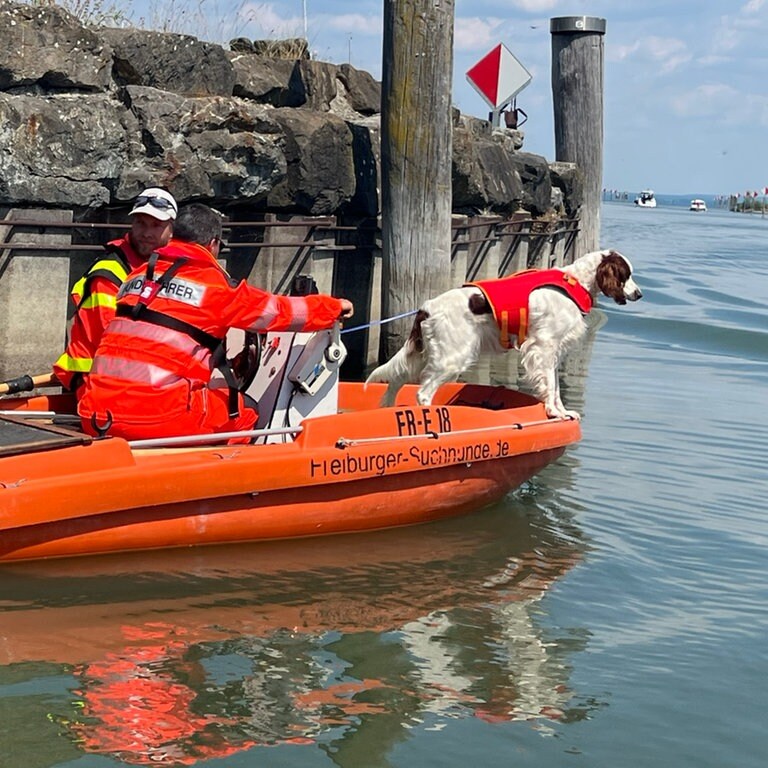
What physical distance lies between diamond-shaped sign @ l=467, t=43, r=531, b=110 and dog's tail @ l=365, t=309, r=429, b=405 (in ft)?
29.0

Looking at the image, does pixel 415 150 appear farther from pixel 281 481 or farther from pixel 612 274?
pixel 281 481

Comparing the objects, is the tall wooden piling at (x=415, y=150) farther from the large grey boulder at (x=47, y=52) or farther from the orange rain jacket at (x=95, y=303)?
the orange rain jacket at (x=95, y=303)

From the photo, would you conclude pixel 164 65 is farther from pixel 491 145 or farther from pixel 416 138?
pixel 491 145

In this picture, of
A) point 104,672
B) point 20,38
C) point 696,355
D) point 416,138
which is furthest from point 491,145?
point 104,672

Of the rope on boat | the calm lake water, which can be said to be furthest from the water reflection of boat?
the rope on boat

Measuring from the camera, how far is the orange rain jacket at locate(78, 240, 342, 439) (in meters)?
6.77

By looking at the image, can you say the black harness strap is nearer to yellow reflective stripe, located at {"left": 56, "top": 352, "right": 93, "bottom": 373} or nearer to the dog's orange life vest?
yellow reflective stripe, located at {"left": 56, "top": 352, "right": 93, "bottom": 373}

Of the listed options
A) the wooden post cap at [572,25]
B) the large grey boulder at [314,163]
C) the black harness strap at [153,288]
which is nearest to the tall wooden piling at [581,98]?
the wooden post cap at [572,25]

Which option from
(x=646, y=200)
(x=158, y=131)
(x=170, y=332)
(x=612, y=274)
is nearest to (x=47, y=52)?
(x=158, y=131)

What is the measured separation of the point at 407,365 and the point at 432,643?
3022mm

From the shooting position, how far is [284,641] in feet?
19.7

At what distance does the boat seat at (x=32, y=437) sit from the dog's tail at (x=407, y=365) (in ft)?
8.07

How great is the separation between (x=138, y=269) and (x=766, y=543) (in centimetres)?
395

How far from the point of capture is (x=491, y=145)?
15570 millimetres
